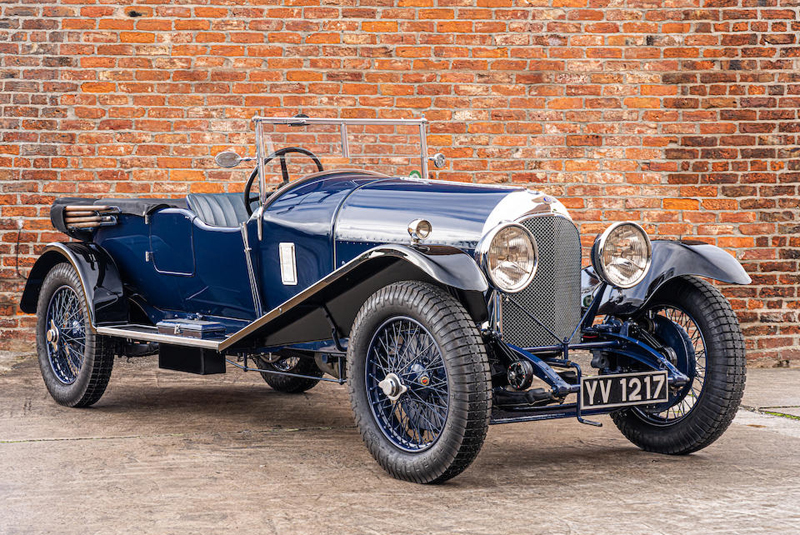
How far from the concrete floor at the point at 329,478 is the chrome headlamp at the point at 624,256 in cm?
80

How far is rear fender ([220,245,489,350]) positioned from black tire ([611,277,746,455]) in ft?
3.20

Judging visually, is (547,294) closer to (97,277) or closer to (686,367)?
(686,367)

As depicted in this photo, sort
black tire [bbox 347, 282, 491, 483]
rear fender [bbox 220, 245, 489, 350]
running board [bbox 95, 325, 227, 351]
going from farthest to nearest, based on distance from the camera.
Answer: running board [bbox 95, 325, 227, 351], rear fender [bbox 220, 245, 489, 350], black tire [bbox 347, 282, 491, 483]

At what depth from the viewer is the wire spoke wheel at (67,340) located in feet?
18.4

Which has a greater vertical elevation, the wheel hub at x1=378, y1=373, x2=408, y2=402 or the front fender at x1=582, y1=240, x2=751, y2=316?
the front fender at x1=582, y1=240, x2=751, y2=316

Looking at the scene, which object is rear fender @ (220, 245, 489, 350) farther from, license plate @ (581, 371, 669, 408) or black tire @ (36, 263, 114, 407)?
black tire @ (36, 263, 114, 407)

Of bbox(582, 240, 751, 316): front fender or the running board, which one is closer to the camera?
bbox(582, 240, 751, 316): front fender

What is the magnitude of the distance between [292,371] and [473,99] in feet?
8.30

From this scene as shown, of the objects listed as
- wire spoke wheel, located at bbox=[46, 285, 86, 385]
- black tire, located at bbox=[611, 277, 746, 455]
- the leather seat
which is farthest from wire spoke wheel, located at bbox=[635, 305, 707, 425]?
wire spoke wheel, located at bbox=[46, 285, 86, 385]

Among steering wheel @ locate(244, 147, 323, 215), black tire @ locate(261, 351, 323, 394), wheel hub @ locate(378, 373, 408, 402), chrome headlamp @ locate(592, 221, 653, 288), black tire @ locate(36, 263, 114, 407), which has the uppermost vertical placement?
steering wheel @ locate(244, 147, 323, 215)

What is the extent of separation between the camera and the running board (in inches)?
190

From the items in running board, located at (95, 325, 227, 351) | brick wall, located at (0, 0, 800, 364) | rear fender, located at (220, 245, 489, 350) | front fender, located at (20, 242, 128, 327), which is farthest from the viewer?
brick wall, located at (0, 0, 800, 364)

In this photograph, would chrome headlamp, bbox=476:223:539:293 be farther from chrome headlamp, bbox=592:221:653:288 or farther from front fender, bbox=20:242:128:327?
front fender, bbox=20:242:128:327

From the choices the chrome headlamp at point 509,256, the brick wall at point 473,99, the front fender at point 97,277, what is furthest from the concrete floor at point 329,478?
the brick wall at point 473,99
